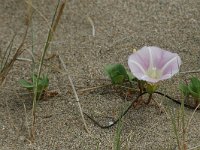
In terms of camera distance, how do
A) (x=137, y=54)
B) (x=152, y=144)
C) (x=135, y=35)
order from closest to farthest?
1. (x=152, y=144)
2. (x=137, y=54)
3. (x=135, y=35)

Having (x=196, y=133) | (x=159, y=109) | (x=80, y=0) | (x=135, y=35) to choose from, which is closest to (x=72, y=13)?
(x=80, y=0)

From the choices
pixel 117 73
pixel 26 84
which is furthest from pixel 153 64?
pixel 26 84

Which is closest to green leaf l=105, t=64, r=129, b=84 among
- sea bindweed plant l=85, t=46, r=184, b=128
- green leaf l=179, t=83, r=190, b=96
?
sea bindweed plant l=85, t=46, r=184, b=128

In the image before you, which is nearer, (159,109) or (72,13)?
(159,109)

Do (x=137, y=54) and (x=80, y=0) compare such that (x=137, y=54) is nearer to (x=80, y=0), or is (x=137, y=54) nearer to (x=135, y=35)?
(x=135, y=35)

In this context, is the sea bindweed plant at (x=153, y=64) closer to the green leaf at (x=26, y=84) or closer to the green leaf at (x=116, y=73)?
the green leaf at (x=116, y=73)

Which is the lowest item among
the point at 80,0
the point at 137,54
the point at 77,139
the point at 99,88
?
the point at 77,139

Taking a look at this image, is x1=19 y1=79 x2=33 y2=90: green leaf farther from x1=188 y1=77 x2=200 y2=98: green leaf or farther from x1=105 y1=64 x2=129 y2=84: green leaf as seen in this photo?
x1=188 y1=77 x2=200 y2=98: green leaf
